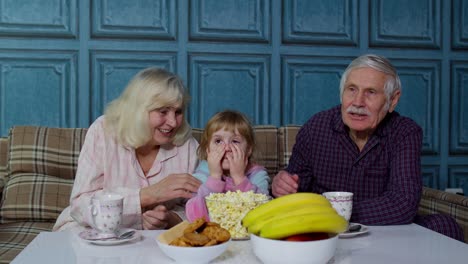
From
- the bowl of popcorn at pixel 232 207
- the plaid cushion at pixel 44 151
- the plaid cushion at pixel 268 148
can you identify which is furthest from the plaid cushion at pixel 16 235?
the bowl of popcorn at pixel 232 207

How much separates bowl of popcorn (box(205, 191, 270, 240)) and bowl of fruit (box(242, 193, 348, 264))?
140 mm

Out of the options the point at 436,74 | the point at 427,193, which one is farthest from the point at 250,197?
the point at 436,74

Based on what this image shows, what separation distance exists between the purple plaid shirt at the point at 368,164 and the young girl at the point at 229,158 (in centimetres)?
30

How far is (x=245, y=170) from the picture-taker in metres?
2.03

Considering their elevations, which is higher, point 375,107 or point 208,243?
point 375,107

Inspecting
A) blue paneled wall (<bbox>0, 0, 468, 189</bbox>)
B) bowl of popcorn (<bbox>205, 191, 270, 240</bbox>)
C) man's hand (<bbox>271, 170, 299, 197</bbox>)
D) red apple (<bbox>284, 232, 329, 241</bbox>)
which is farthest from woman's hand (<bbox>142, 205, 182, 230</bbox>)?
blue paneled wall (<bbox>0, 0, 468, 189</bbox>)

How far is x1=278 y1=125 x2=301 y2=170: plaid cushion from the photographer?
2729mm

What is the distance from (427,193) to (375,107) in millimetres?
692

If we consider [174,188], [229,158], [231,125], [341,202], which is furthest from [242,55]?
[341,202]

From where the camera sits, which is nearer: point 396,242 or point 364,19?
point 396,242

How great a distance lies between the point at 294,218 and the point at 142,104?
1.07m

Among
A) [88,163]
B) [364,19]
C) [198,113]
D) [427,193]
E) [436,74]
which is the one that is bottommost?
[427,193]

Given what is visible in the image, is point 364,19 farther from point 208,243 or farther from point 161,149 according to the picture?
point 208,243

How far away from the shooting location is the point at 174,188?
1.73 m
